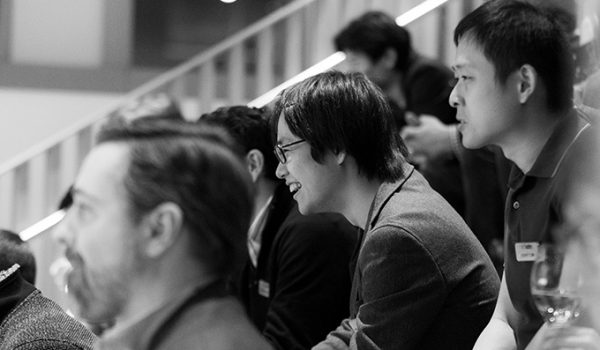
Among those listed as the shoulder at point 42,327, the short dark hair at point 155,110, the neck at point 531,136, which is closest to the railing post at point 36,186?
the shoulder at point 42,327

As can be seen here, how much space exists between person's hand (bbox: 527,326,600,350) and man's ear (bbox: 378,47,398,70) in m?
2.90

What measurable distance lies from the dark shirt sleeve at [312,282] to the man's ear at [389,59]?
1616mm

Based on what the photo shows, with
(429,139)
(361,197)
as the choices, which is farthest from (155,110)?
(429,139)

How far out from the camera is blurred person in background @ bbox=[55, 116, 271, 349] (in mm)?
1479

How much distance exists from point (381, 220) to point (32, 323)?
2.46 feet

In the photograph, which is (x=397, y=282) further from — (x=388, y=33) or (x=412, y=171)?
(x=388, y=33)

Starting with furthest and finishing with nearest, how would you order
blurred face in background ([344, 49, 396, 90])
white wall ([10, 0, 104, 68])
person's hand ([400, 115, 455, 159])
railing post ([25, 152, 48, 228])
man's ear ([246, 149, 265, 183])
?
white wall ([10, 0, 104, 68])
railing post ([25, 152, 48, 228])
blurred face in background ([344, 49, 396, 90])
person's hand ([400, 115, 455, 159])
man's ear ([246, 149, 265, 183])

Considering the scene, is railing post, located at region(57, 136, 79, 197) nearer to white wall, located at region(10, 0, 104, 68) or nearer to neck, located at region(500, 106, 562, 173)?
white wall, located at region(10, 0, 104, 68)

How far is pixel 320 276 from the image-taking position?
117 inches

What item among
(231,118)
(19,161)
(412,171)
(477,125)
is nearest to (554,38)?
(477,125)

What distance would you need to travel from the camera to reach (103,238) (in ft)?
4.94

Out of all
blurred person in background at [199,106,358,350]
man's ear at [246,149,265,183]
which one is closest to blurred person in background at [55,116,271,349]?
blurred person in background at [199,106,358,350]

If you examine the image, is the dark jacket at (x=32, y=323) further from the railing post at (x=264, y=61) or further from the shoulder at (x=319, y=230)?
the railing post at (x=264, y=61)

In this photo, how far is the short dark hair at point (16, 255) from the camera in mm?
2564
